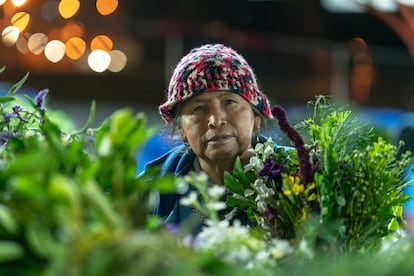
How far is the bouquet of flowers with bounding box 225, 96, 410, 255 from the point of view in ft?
5.85

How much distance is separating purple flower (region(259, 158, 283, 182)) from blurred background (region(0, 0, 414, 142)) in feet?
24.6

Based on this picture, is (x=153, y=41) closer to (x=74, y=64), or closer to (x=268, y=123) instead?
(x=74, y=64)

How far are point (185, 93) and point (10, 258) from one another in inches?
50.4

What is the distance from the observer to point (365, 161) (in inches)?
72.2

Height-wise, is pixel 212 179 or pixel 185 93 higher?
pixel 185 93

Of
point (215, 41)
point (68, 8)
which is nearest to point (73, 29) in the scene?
point (68, 8)

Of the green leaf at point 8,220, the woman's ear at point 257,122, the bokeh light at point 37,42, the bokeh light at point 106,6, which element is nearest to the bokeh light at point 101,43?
Answer: the bokeh light at point 106,6

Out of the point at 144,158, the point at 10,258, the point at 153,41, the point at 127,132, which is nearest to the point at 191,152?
the point at 127,132

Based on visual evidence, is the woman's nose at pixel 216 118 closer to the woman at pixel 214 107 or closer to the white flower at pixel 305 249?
the woman at pixel 214 107

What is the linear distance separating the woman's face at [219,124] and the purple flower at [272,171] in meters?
0.47

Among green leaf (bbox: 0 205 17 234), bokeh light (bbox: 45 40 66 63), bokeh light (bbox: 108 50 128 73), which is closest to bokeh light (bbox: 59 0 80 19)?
bokeh light (bbox: 45 40 66 63)

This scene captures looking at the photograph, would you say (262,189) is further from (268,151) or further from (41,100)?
(41,100)

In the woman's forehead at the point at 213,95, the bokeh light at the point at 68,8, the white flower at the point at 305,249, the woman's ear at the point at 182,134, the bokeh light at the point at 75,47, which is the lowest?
the white flower at the point at 305,249

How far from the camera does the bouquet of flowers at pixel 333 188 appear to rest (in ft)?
5.85
